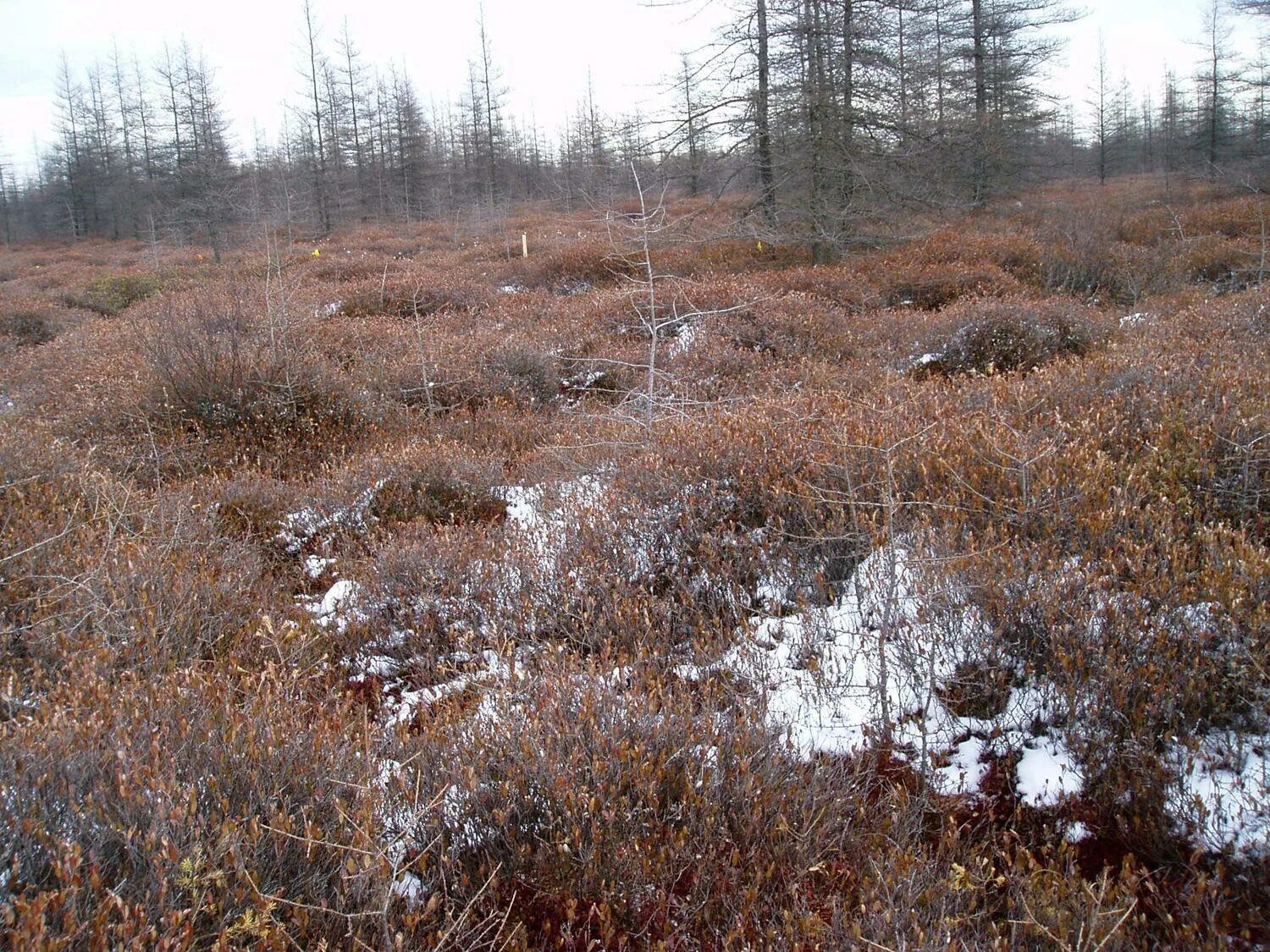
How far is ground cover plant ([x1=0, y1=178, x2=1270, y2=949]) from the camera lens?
6.09 feet

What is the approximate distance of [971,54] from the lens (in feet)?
71.7

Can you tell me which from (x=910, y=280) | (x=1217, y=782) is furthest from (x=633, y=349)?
(x=1217, y=782)

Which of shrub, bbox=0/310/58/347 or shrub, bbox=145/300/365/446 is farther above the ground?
shrub, bbox=0/310/58/347

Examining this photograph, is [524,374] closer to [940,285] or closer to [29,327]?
[940,285]

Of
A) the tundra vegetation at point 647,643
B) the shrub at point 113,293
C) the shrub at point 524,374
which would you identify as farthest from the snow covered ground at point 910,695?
the shrub at point 113,293

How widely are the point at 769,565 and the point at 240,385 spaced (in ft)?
17.5

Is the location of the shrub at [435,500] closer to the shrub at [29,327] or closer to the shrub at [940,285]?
the shrub at [940,285]

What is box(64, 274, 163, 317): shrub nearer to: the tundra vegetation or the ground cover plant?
the tundra vegetation

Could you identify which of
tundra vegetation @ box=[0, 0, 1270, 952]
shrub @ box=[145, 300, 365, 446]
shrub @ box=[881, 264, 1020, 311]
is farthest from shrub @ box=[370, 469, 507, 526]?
shrub @ box=[881, 264, 1020, 311]

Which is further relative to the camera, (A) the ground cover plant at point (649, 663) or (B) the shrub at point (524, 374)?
(B) the shrub at point (524, 374)

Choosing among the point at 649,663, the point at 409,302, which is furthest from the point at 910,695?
the point at 409,302

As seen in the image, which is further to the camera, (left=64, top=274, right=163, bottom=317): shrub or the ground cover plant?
(left=64, top=274, right=163, bottom=317): shrub

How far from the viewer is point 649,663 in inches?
117

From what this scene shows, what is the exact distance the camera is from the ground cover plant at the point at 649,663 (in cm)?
186
